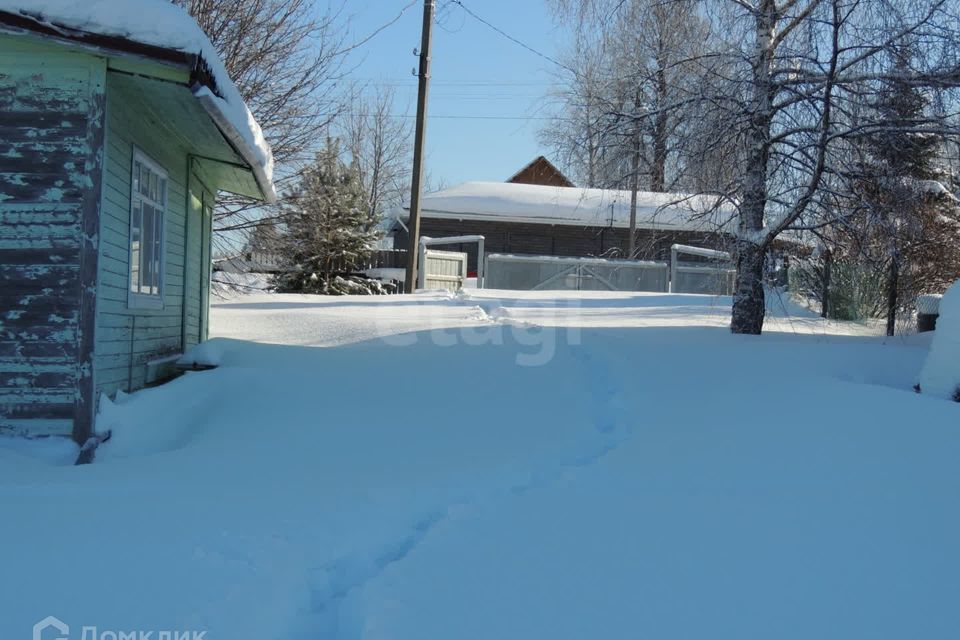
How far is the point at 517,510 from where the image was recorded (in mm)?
4582

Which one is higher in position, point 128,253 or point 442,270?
point 442,270

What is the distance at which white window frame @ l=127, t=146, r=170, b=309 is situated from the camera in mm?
6738

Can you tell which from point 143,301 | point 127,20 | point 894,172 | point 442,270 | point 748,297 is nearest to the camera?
point 127,20

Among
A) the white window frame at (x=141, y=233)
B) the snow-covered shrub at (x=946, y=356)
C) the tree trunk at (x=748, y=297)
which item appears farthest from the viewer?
the tree trunk at (x=748, y=297)

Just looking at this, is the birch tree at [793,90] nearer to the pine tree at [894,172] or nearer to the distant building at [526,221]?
the pine tree at [894,172]

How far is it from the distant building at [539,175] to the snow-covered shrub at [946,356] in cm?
3351

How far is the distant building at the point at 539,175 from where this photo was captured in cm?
3994

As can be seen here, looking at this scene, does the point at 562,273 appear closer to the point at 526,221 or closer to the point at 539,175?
the point at 526,221

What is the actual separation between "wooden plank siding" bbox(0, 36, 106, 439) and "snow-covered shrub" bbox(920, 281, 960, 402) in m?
6.55

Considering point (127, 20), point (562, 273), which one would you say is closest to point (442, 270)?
point (562, 273)

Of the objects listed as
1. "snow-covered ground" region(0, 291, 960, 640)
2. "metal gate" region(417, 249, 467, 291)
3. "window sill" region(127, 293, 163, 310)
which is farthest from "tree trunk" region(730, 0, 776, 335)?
"metal gate" region(417, 249, 467, 291)

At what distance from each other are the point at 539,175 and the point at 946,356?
3451cm

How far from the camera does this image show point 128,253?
6.67 meters

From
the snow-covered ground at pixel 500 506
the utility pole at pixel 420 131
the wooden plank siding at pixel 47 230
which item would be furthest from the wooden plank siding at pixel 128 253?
the utility pole at pixel 420 131
